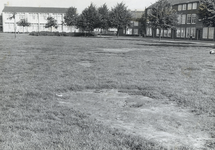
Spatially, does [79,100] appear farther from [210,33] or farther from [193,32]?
[193,32]

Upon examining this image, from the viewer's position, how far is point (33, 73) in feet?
35.7

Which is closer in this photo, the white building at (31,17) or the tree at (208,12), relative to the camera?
the tree at (208,12)

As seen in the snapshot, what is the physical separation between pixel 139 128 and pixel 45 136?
1707 millimetres

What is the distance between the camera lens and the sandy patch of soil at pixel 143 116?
4.50 m

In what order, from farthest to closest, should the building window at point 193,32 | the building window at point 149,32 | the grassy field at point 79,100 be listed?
the building window at point 149,32
the building window at point 193,32
the grassy field at point 79,100

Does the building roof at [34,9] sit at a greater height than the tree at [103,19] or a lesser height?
greater

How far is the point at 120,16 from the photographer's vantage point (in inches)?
2208

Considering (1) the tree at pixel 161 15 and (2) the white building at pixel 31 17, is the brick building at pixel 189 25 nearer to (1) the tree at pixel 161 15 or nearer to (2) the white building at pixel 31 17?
(1) the tree at pixel 161 15

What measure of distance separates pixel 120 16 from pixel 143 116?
5227 centimetres

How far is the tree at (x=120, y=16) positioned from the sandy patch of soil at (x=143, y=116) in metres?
49.7

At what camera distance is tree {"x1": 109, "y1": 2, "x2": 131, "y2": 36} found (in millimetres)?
56000

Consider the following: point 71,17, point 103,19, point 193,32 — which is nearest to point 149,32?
point 103,19

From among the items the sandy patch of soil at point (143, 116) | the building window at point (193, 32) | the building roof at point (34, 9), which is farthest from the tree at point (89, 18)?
the sandy patch of soil at point (143, 116)

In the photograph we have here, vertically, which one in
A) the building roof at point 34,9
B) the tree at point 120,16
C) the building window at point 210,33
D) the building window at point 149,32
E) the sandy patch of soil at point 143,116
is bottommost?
the sandy patch of soil at point 143,116
